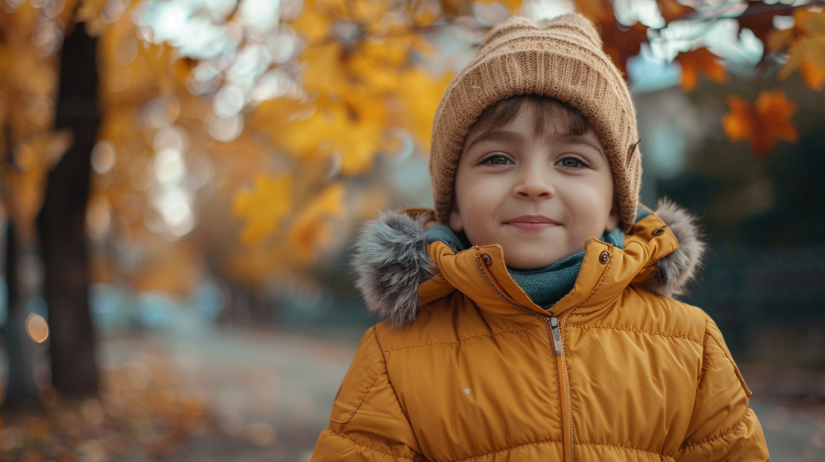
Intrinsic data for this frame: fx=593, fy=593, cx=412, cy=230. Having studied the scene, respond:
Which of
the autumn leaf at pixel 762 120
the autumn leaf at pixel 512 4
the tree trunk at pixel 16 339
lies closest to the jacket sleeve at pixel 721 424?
the autumn leaf at pixel 762 120

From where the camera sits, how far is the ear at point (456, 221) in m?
1.95

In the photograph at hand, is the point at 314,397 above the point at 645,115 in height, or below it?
below

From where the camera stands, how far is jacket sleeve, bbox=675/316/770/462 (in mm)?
1602

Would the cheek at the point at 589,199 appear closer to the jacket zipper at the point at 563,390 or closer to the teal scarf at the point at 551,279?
the teal scarf at the point at 551,279

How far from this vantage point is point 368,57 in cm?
327

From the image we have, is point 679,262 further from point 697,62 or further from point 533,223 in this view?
point 697,62

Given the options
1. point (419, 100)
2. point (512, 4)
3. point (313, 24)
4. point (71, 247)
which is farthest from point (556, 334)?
point (71, 247)

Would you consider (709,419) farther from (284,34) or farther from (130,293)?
(130,293)

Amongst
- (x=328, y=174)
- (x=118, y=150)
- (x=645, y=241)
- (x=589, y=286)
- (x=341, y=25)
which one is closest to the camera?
(x=589, y=286)

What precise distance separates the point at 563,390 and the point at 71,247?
619 centimetres

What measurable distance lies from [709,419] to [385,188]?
12.4 metres

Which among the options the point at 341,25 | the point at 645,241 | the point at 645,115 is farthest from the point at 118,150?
the point at 645,115

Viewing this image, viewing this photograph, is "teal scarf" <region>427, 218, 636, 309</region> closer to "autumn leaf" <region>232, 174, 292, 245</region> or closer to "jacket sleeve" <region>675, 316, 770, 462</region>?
"jacket sleeve" <region>675, 316, 770, 462</region>

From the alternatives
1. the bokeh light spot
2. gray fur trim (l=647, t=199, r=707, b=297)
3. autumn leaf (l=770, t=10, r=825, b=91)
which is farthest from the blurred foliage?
the bokeh light spot
